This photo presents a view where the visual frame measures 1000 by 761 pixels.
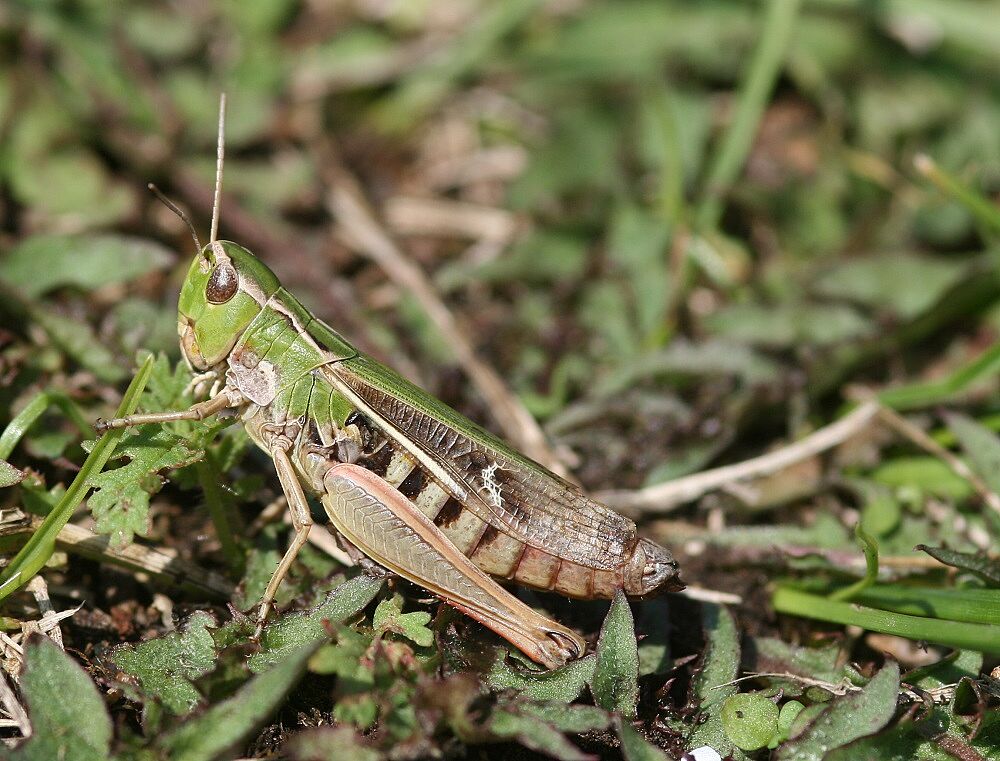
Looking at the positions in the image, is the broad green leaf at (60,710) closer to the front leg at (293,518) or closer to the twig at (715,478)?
the front leg at (293,518)

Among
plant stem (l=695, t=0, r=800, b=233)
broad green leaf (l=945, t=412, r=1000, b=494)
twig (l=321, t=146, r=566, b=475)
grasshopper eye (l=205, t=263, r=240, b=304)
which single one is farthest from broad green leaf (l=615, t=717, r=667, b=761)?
plant stem (l=695, t=0, r=800, b=233)

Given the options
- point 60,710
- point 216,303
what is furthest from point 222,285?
point 60,710

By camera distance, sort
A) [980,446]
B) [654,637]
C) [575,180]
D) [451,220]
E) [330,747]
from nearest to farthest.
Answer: [330,747], [654,637], [980,446], [575,180], [451,220]

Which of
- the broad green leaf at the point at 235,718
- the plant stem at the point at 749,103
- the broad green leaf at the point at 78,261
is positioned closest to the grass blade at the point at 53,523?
the broad green leaf at the point at 235,718

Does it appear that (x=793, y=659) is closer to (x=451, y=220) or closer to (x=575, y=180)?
(x=575, y=180)

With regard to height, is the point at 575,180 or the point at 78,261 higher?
the point at 78,261

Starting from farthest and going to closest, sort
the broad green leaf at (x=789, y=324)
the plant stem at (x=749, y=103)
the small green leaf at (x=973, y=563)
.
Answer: the plant stem at (x=749, y=103), the broad green leaf at (x=789, y=324), the small green leaf at (x=973, y=563)

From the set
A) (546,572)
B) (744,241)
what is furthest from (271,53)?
(546,572)
